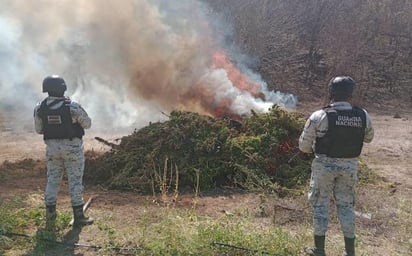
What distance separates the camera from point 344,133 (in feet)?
16.4

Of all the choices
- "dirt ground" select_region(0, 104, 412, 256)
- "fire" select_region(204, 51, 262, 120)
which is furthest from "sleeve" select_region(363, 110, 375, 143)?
"fire" select_region(204, 51, 262, 120)

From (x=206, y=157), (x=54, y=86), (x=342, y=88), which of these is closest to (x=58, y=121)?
(x=54, y=86)

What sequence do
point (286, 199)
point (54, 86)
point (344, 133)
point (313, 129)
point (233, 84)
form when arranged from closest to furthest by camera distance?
point (344, 133)
point (313, 129)
point (54, 86)
point (286, 199)
point (233, 84)

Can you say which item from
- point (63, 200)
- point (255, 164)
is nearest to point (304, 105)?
point (255, 164)

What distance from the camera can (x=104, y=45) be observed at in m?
15.5

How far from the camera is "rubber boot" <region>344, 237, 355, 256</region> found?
202 inches

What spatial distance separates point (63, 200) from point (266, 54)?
1739 centimetres

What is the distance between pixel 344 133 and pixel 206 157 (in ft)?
13.0

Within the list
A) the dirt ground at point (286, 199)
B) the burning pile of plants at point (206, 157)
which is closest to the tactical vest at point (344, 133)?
the dirt ground at point (286, 199)

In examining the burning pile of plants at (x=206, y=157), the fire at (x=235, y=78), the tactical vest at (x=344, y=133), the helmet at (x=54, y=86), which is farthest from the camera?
the fire at (x=235, y=78)

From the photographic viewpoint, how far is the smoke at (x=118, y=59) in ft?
47.9

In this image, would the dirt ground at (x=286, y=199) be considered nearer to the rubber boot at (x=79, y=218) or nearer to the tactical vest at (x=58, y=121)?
the rubber boot at (x=79, y=218)

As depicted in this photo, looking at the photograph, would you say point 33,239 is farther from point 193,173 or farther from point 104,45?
point 104,45

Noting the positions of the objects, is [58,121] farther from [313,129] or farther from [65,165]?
[313,129]
